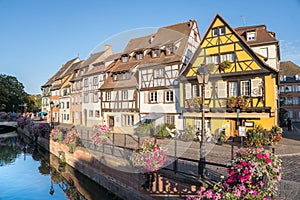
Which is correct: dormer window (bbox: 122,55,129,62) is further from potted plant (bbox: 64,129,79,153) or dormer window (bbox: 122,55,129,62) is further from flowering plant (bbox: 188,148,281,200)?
flowering plant (bbox: 188,148,281,200)

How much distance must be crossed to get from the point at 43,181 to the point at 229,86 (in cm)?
1419

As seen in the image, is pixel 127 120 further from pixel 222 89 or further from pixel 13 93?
pixel 13 93

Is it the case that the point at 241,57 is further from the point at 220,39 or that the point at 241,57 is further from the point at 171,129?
the point at 171,129

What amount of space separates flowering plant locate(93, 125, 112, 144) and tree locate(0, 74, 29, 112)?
5084 cm

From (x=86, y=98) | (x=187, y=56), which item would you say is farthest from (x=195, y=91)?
(x=86, y=98)

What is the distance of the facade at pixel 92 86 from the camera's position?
2998 cm

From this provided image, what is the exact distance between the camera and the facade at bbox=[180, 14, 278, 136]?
16.1 metres

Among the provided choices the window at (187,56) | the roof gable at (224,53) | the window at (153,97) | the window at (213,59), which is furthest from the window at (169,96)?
the window at (213,59)

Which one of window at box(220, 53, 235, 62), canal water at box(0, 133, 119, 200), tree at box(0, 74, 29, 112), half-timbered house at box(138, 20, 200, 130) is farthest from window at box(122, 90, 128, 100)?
tree at box(0, 74, 29, 112)

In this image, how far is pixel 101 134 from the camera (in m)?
12.7

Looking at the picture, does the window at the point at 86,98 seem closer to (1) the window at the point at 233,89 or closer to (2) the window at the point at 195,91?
(2) the window at the point at 195,91

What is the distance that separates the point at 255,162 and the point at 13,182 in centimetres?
1441

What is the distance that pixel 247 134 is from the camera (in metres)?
15.2

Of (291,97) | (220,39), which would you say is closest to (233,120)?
(220,39)
